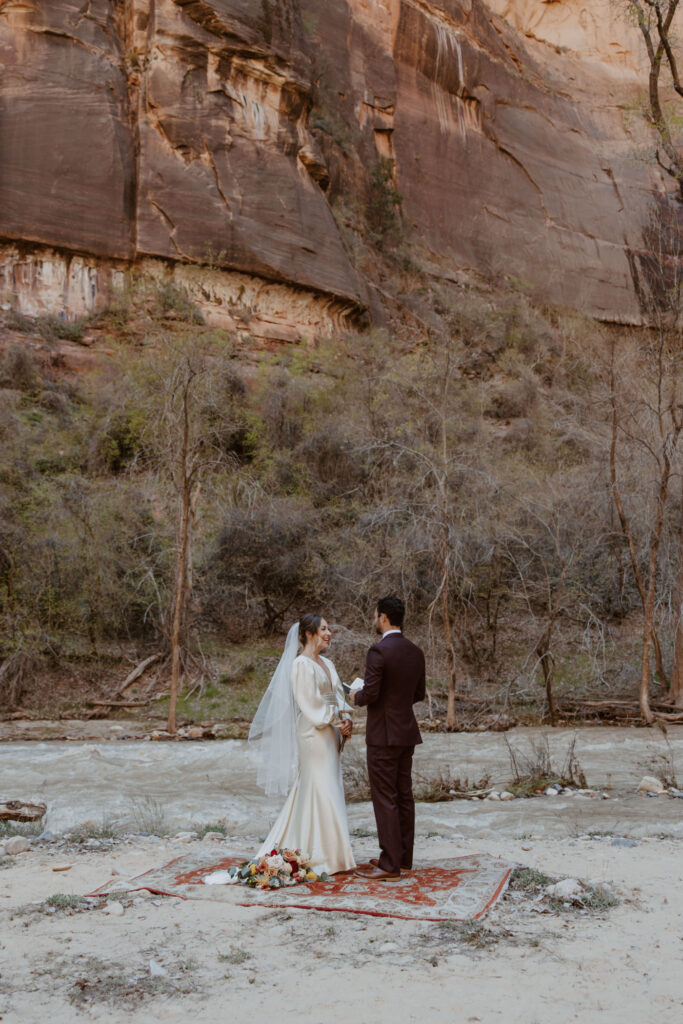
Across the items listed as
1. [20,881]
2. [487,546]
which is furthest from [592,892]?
[487,546]

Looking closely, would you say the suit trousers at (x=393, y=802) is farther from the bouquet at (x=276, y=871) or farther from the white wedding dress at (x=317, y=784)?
the bouquet at (x=276, y=871)

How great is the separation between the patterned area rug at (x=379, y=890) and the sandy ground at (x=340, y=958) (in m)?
0.12

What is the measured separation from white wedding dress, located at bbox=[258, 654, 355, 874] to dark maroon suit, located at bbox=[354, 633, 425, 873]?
28cm

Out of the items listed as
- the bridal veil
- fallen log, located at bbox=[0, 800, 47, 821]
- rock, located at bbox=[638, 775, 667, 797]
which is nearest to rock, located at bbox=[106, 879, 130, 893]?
the bridal veil

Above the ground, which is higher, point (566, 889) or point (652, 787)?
point (566, 889)

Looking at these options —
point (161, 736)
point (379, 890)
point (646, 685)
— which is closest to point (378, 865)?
point (379, 890)

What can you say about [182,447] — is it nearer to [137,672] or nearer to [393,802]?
[137,672]

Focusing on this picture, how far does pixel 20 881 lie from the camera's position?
578 centimetres

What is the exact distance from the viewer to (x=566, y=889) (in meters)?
5.09

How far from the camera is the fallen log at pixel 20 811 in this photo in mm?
7961

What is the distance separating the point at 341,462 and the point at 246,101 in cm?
1429

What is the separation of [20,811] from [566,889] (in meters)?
5.18

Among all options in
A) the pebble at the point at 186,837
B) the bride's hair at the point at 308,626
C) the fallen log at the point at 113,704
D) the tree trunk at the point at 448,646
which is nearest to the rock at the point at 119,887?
the pebble at the point at 186,837

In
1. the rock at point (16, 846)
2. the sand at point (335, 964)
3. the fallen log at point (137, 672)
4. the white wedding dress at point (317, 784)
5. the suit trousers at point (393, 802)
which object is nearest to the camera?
the sand at point (335, 964)
